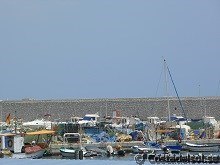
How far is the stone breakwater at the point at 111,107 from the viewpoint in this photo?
6469cm

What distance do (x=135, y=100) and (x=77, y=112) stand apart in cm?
712

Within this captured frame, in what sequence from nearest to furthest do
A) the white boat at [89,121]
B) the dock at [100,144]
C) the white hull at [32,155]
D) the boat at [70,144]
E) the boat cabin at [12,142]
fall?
the white hull at [32,155]
the boat cabin at [12,142]
the boat at [70,144]
the dock at [100,144]
the white boat at [89,121]

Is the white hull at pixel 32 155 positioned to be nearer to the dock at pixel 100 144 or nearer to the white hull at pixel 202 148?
the dock at pixel 100 144

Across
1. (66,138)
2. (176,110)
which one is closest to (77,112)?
(176,110)

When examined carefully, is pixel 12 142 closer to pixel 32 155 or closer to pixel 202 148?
pixel 32 155

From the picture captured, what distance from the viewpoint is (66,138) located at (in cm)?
4084

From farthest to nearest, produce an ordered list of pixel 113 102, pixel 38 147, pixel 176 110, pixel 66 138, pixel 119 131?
pixel 113 102
pixel 176 110
pixel 119 131
pixel 66 138
pixel 38 147

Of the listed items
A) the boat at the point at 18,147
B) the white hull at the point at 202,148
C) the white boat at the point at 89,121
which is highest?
the white boat at the point at 89,121

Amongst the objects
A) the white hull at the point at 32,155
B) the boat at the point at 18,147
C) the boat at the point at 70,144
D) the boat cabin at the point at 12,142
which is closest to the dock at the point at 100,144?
the boat at the point at 70,144

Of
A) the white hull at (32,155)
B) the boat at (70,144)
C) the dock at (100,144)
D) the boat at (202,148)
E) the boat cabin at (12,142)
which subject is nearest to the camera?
the white hull at (32,155)

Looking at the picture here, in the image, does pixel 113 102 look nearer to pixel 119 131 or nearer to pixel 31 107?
pixel 31 107

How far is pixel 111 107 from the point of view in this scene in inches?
2660

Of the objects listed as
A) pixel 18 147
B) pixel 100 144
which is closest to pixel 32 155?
pixel 18 147

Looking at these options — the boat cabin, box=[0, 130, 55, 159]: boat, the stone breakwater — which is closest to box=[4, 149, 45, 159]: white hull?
box=[0, 130, 55, 159]: boat
